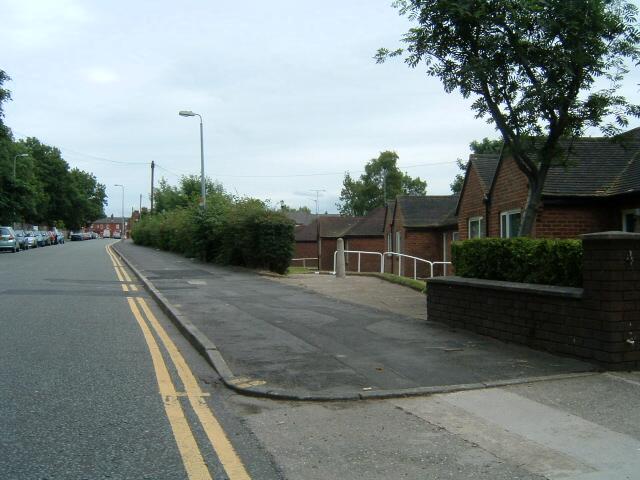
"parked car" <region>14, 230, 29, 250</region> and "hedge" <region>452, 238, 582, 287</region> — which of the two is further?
"parked car" <region>14, 230, 29, 250</region>

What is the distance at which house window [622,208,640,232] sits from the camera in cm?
1446

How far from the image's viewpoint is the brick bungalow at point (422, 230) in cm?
2997

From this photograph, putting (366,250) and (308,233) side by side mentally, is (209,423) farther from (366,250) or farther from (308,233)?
(308,233)

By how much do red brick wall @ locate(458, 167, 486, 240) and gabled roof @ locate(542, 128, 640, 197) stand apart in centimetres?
386

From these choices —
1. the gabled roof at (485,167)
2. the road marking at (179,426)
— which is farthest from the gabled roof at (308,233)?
the road marking at (179,426)

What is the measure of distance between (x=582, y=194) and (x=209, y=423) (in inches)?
515

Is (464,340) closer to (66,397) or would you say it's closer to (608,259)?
(608,259)

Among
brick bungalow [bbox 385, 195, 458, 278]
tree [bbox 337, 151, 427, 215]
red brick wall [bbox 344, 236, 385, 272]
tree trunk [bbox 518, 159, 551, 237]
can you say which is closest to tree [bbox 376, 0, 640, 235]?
tree trunk [bbox 518, 159, 551, 237]

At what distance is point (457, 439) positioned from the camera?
15.6 feet

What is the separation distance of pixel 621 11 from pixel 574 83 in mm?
1290

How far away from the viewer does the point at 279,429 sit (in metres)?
5.02

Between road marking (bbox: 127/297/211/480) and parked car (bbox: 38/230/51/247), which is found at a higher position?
parked car (bbox: 38/230/51/247)

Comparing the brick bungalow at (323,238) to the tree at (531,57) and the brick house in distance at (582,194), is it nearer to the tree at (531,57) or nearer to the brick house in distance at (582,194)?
the brick house in distance at (582,194)

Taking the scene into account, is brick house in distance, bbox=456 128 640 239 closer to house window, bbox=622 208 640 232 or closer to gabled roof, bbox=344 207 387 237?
house window, bbox=622 208 640 232
